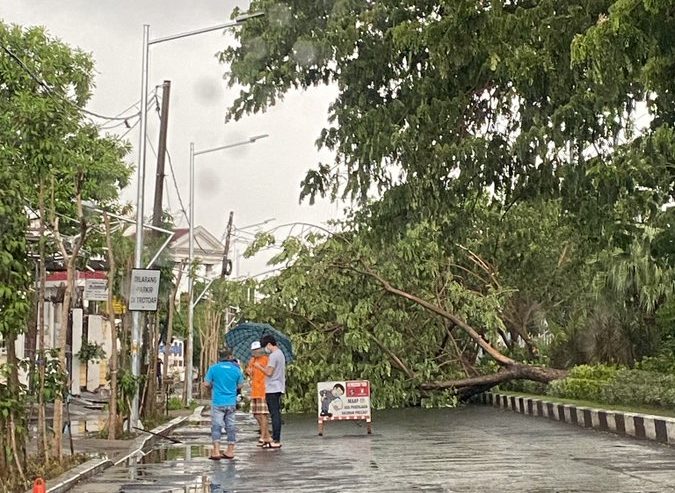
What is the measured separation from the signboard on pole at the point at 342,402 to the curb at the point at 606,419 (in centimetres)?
428

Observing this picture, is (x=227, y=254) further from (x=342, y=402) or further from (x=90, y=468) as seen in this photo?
(x=90, y=468)

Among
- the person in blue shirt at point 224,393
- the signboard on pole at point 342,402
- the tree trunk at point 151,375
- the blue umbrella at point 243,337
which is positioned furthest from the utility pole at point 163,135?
the person in blue shirt at point 224,393

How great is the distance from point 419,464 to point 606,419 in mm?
7691

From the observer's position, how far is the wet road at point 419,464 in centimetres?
1274

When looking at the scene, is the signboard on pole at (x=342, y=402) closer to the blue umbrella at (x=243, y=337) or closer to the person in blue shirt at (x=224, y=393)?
the blue umbrella at (x=243, y=337)

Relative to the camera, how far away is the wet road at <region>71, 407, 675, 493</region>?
41.8ft

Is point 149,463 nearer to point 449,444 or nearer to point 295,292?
point 449,444

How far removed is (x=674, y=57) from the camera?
Answer: 10.8 m

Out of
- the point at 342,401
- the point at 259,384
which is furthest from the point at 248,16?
the point at 342,401

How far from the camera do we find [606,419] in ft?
72.2

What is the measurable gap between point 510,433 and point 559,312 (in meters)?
20.3

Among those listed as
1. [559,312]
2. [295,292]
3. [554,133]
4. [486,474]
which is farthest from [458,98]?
[559,312]

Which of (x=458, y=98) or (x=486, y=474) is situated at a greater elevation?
(x=458, y=98)

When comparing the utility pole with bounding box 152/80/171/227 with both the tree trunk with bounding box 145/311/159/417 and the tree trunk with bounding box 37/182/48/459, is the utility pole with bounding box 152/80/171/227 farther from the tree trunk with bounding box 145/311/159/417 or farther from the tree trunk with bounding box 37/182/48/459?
the tree trunk with bounding box 37/182/48/459
